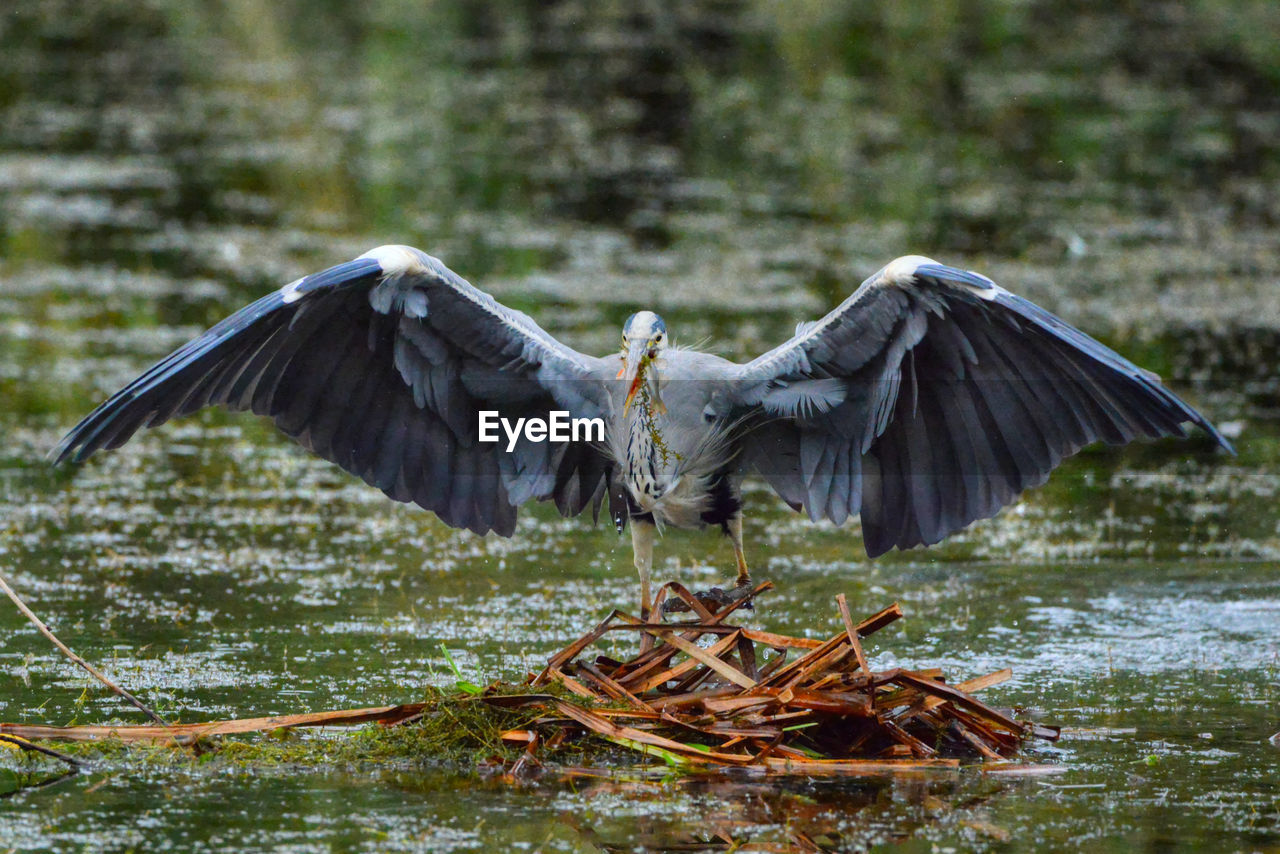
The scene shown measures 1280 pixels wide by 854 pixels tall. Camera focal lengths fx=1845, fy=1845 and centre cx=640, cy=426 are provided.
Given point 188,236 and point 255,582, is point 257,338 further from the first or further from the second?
point 188,236

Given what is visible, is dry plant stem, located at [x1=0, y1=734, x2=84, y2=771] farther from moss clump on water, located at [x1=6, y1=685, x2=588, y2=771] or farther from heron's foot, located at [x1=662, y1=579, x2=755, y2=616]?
heron's foot, located at [x1=662, y1=579, x2=755, y2=616]

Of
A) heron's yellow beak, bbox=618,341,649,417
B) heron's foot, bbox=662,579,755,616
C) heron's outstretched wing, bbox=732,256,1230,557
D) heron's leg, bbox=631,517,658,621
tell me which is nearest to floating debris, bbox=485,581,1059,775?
heron's foot, bbox=662,579,755,616

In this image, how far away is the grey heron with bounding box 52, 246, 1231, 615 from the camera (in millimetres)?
5773

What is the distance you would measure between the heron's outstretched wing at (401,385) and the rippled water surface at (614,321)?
703mm

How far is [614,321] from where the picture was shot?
444 inches

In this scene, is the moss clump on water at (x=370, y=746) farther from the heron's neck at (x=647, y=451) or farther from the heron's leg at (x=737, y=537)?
the heron's leg at (x=737, y=537)

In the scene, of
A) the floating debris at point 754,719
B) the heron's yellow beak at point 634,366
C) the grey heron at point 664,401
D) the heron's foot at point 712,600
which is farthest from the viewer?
the heron's foot at point 712,600

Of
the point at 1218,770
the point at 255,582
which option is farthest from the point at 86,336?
the point at 1218,770

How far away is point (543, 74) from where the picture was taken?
2012cm

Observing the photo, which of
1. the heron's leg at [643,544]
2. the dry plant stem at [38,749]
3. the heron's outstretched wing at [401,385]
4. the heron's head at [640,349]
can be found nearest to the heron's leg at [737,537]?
the heron's leg at [643,544]

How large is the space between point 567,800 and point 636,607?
7.22ft

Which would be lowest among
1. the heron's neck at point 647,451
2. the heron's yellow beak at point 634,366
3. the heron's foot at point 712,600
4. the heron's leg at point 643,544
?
the heron's foot at point 712,600

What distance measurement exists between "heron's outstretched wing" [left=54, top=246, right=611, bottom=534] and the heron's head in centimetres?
26

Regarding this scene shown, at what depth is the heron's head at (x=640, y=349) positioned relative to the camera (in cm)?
598
